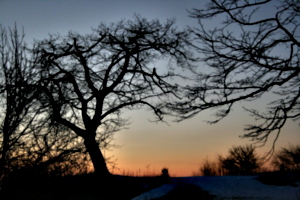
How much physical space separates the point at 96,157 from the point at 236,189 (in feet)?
19.2

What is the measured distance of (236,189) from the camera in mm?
6438

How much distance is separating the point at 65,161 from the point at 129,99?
20.3ft

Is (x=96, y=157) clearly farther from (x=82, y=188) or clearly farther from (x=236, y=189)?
(x=236, y=189)

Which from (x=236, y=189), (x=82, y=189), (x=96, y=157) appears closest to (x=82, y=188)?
(x=82, y=189)

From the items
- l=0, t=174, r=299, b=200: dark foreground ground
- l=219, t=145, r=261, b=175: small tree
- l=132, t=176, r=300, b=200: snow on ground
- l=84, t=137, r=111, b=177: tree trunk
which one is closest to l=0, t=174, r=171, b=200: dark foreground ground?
l=0, t=174, r=299, b=200: dark foreground ground

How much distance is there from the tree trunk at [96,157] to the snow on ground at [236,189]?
3507mm

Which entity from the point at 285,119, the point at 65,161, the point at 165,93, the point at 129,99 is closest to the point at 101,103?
the point at 129,99

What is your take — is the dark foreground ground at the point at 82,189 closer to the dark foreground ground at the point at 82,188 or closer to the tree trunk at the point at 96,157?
the dark foreground ground at the point at 82,188

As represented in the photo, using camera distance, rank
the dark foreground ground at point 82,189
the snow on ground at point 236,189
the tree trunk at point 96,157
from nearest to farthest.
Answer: the snow on ground at point 236,189
the dark foreground ground at point 82,189
the tree trunk at point 96,157

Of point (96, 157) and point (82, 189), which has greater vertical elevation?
point (96, 157)

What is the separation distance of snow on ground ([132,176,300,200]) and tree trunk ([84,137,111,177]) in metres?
3.51

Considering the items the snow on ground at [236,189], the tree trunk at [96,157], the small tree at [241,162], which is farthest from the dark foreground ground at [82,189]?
the small tree at [241,162]

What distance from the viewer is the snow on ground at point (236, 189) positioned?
576cm

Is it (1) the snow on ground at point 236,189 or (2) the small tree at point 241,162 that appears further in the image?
(2) the small tree at point 241,162
